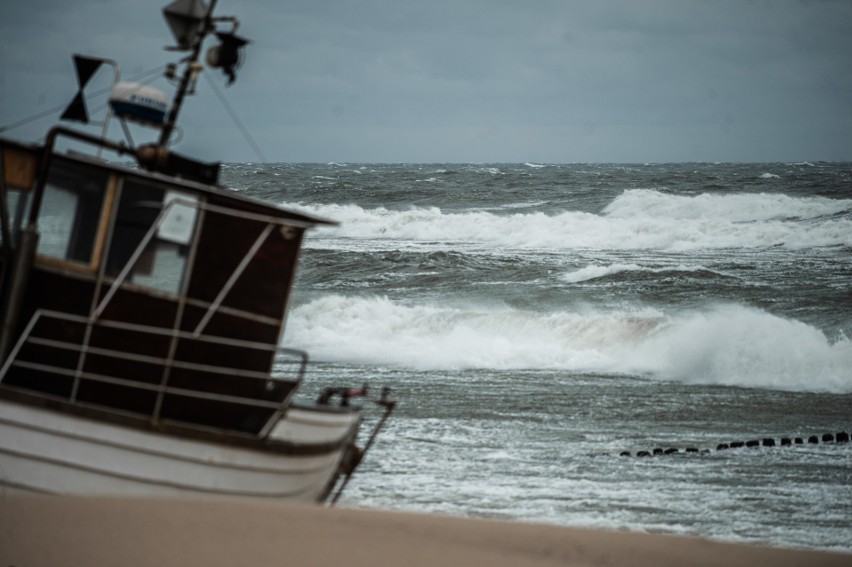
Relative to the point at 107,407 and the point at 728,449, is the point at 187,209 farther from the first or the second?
the point at 728,449

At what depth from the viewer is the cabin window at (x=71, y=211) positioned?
283 inches

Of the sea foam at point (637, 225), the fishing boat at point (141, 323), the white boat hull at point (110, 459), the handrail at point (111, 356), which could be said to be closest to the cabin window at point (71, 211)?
the fishing boat at point (141, 323)

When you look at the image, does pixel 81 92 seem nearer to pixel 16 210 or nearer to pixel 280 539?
pixel 16 210

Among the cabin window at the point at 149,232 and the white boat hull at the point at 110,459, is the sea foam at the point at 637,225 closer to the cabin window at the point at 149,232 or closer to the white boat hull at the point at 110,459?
the cabin window at the point at 149,232

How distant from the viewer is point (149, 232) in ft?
23.6

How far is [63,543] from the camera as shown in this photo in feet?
20.4

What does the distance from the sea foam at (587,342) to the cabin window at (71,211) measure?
1274 centimetres

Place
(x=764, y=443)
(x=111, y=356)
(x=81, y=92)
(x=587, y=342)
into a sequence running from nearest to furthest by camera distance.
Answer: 1. (x=111, y=356)
2. (x=81, y=92)
3. (x=764, y=443)
4. (x=587, y=342)

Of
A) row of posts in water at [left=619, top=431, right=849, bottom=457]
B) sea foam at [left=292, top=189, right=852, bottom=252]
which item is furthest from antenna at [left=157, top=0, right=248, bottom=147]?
sea foam at [left=292, top=189, right=852, bottom=252]

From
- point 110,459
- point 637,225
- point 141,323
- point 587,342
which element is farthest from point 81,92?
point 637,225

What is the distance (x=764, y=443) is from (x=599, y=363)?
7426mm

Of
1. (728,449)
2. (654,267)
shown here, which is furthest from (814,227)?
(728,449)

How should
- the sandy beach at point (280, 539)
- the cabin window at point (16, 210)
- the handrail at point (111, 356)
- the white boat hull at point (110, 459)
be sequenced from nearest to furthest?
the sandy beach at point (280, 539) < the white boat hull at point (110, 459) < the handrail at point (111, 356) < the cabin window at point (16, 210)

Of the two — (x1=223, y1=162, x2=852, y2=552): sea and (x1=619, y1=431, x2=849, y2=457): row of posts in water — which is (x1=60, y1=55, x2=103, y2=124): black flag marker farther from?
(x1=619, y1=431, x2=849, y2=457): row of posts in water
